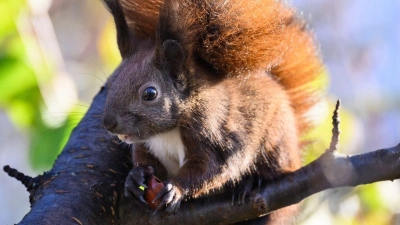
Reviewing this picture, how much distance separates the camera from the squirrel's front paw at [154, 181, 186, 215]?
2.37 m

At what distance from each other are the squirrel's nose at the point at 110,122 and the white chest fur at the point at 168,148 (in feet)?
0.73

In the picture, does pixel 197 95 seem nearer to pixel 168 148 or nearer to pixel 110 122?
pixel 168 148

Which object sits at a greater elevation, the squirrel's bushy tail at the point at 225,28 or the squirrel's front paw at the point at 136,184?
the squirrel's bushy tail at the point at 225,28

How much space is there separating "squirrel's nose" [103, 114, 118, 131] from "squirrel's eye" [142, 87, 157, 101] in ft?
0.55

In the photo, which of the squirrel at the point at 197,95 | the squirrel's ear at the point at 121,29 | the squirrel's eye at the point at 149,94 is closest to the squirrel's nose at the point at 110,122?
the squirrel at the point at 197,95

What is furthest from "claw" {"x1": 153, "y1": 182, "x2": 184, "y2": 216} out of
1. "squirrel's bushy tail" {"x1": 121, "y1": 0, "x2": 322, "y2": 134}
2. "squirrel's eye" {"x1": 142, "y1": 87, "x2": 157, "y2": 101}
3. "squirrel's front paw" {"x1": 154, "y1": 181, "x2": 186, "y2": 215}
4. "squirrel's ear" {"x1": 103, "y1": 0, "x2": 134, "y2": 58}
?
"squirrel's ear" {"x1": 103, "y1": 0, "x2": 134, "y2": 58}

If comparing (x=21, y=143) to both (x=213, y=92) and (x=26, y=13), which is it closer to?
(x=26, y=13)

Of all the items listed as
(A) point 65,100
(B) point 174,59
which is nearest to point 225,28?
(B) point 174,59

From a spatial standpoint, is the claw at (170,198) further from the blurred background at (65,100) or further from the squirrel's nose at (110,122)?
the blurred background at (65,100)

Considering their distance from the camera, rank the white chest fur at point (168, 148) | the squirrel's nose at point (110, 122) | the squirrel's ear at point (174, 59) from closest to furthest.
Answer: the squirrel's nose at point (110, 122) → the squirrel's ear at point (174, 59) → the white chest fur at point (168, 148)

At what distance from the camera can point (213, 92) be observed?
2.57 metres

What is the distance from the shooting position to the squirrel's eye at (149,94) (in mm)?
2468

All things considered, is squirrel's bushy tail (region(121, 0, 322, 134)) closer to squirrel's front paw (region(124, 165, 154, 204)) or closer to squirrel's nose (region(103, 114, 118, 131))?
squirrel's nose (region(103, 114, 118, 131))

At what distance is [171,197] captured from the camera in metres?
2.37
